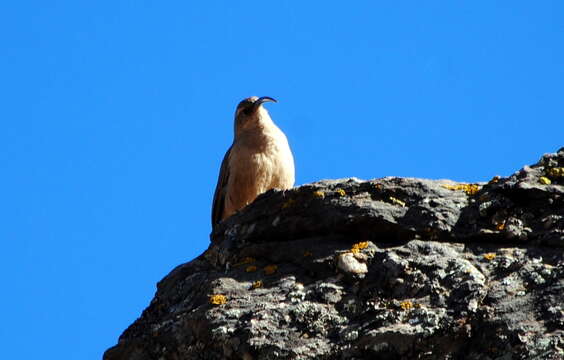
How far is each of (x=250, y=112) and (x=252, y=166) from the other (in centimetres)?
134

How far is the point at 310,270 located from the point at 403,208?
0.89 metres

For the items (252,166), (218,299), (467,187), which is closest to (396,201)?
(467,187)

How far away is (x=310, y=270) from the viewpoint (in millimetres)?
6684

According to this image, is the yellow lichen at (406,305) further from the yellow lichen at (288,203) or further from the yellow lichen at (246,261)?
the yellow lichen at (288,203)

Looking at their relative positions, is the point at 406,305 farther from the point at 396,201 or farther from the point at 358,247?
the point at 396,201

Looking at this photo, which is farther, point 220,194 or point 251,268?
point 220,194

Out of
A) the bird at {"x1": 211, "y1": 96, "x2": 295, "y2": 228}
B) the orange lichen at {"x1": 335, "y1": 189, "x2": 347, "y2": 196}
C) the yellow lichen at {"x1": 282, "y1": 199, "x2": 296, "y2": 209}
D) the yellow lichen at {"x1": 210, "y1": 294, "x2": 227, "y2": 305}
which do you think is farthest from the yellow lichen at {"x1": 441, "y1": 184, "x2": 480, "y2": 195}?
the bird at {"x1": 211, "y1": 96, "x2": 295, "y2": 228}

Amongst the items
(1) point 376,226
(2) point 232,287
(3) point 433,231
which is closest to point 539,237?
(3) point 433,231

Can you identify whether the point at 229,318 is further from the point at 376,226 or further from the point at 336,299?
the point at 376,226

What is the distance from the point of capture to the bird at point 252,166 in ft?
38.0

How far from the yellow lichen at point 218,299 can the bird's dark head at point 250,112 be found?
6.04 metres

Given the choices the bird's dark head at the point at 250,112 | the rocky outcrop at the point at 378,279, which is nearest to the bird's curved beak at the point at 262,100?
the bird's dark head at the point at 250,112

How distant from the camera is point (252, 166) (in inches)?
456

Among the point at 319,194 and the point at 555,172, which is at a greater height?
the point at 319,194
